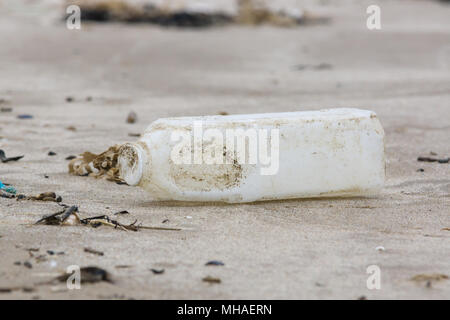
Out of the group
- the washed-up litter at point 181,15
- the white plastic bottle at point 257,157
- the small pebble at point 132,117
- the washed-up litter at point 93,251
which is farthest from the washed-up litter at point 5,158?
the washed-up litter at point 181,15

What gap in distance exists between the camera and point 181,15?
12.2m

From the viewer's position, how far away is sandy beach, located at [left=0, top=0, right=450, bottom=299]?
8.30ft

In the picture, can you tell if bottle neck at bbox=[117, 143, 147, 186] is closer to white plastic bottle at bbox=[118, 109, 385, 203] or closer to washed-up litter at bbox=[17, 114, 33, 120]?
white plastic bottle at bbox=[118, 109, 385, 203]

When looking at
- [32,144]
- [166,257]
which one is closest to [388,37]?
[32,144]

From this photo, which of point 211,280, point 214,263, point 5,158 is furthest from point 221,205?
point 5,158

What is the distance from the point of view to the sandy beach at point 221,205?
253cm

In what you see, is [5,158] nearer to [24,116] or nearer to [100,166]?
[100,166]

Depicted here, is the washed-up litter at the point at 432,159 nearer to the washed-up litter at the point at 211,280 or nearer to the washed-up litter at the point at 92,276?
the washed-up litter at the point at 211,280

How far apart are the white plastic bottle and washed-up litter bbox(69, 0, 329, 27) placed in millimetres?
9027

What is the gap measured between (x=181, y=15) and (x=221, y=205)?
30.3 ft

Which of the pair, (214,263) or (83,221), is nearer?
(214,263)

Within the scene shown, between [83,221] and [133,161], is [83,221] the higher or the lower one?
the lower one

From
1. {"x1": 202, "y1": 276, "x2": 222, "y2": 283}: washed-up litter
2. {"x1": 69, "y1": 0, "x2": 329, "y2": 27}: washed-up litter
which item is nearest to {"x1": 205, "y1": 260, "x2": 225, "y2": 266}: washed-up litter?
{"x1": 202, "y1": 276, "x2": 222, "y2": 283}: washed-up litter

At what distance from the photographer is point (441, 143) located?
4.88m
